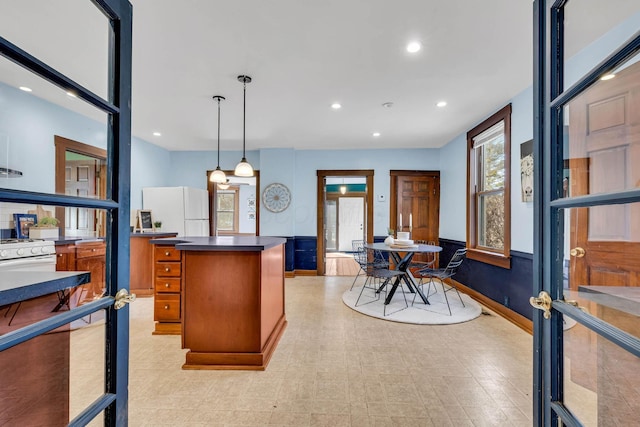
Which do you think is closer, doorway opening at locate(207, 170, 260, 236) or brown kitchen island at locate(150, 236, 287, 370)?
brown kitchen island at locate(150, 236, 287, 370)

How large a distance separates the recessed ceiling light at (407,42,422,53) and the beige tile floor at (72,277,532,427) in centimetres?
259

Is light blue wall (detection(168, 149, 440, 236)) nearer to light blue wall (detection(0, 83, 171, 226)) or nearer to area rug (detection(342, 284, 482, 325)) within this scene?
area rug (detection(342, 284, 482, 325))

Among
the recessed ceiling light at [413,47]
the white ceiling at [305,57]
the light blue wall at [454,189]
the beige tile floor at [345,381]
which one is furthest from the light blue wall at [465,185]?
the recessed ceiling light at [413,47]

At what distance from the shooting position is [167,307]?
2957 millimetres

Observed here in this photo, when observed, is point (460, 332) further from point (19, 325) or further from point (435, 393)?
point (19, 325)

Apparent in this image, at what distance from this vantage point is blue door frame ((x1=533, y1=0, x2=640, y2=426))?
0.91 metres

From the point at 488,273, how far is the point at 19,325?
4.44 m

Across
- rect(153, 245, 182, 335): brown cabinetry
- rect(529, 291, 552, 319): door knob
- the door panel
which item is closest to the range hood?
rect(529, 291, 552, 319): door knob

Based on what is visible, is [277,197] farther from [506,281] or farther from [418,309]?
[506,281]

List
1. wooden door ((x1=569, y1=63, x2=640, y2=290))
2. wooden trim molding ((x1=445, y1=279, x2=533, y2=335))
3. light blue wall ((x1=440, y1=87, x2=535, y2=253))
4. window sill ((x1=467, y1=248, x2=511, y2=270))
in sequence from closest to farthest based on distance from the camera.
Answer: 1. wooden door ((x1=569, y1=63, x2=640, y2=290))
2. wooden trim molding ((x1=445, y1=279, x2=533, y2=335))
3. light blue wall ((x1=440, y1=87, x2=535, y2=253))
4. window sill ((x1=467, y1=248, x2=511, y2=270))

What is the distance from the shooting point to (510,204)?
3.49 metres

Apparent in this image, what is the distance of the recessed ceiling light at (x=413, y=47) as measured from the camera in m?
2.38

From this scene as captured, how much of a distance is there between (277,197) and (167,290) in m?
3.14

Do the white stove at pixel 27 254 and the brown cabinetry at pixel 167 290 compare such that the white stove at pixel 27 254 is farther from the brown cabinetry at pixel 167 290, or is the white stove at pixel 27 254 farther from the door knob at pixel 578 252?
the brown cabinetry at pixel 167 290
